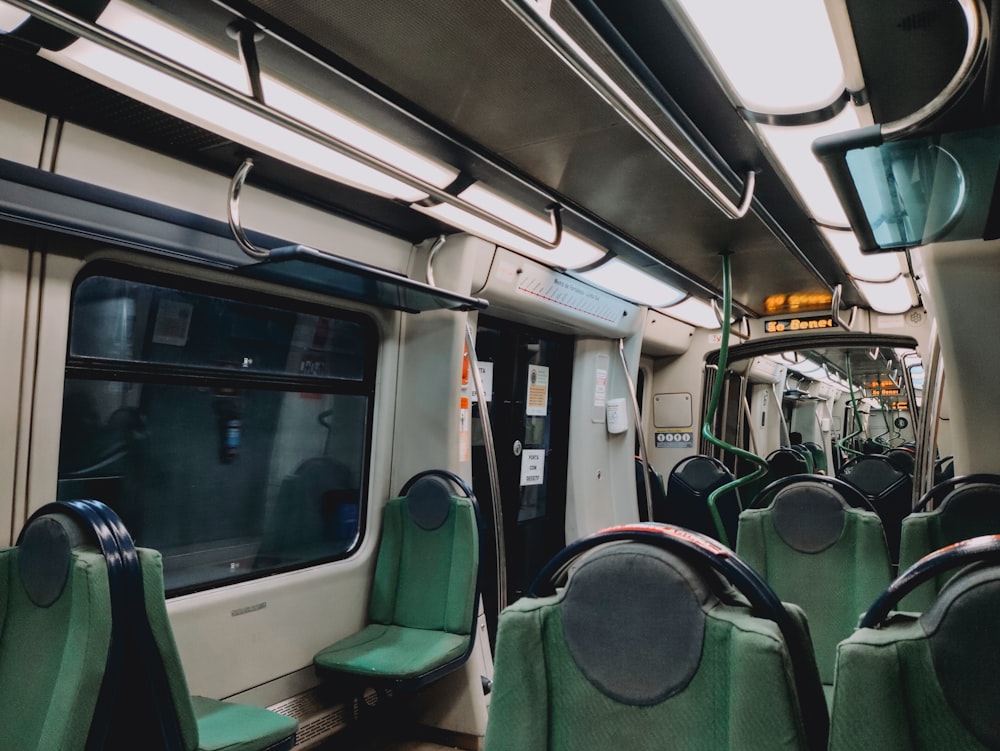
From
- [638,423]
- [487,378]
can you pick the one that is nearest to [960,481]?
[638,423]

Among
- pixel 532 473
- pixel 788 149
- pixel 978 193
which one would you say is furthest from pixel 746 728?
pixel 532 473

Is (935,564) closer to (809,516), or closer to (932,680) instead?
(932,680)

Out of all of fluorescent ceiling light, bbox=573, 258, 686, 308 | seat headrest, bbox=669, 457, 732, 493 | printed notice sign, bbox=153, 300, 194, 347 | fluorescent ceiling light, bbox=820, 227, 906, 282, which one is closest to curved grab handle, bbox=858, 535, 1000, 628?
fluorescent ceiling light, bbox=820, 227, 906, 282

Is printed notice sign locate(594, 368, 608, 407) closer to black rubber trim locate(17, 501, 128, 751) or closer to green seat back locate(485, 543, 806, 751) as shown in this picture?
black rubber trim locate(17, 501, 128, 751)

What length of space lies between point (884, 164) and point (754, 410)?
8.03 m

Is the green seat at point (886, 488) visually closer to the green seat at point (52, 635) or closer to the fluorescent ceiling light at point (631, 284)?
the fluorescent ceiling light at point (631, 284)

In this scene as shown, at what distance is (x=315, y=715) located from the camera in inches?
127

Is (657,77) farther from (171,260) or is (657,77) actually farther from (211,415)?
(211,415)

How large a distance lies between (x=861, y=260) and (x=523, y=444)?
2483mm

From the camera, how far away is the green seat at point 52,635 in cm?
179

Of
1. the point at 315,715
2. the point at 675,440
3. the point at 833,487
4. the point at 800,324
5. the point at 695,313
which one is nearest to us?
the point at 833,487

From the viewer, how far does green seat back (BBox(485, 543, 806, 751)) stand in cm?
108

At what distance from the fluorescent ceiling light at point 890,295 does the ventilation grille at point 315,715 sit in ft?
12.9

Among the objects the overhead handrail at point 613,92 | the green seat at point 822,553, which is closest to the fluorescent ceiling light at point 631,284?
the overhead handrail at point 613,92
